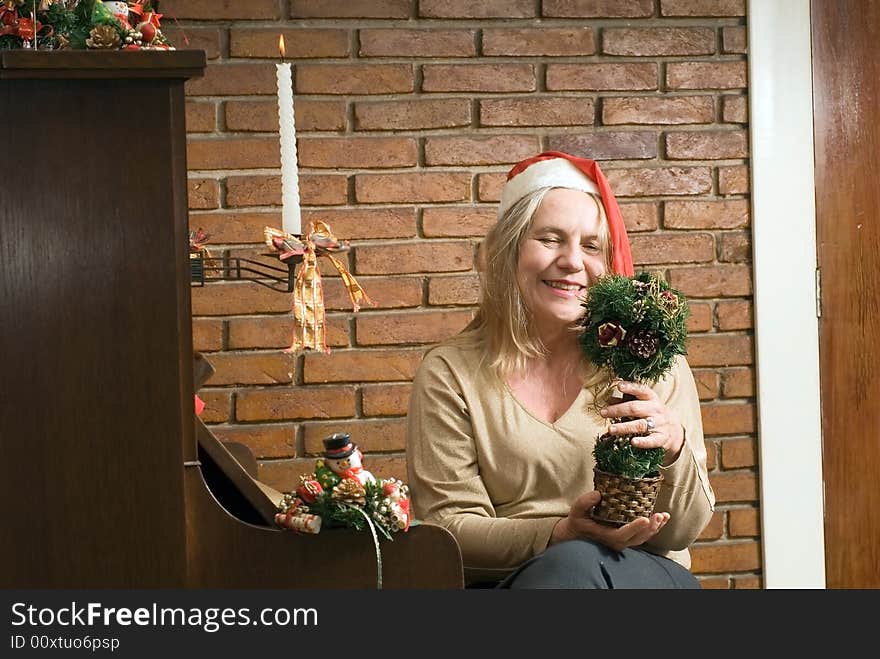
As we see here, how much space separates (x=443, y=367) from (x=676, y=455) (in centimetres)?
41

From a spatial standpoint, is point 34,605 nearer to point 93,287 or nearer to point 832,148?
point 93,287

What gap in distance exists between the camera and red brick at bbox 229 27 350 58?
7.02 ft

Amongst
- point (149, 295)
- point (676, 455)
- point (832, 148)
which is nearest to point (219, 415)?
point (676, 455)

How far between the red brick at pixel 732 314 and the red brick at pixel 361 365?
2.15 feet

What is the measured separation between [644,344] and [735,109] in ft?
3.78

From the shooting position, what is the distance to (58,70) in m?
0.95

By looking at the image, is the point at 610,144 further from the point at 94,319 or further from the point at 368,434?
the point at 94,319

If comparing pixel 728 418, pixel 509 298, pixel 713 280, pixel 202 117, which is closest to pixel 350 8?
pixel 202 117

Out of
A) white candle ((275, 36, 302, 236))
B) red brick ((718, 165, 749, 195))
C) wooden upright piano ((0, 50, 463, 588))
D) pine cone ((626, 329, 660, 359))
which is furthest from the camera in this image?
red brick ((718, 165, 749, 195))

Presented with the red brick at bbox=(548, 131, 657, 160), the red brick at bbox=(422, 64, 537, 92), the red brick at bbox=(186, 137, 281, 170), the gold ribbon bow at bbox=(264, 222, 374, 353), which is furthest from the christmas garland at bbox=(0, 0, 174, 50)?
the red brick at bbox=(548, 131, 657, 160)

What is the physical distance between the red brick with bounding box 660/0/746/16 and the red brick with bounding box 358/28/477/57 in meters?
0.42

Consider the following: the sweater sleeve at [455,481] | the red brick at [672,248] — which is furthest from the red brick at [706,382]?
the sweater sleeve at [455,481]

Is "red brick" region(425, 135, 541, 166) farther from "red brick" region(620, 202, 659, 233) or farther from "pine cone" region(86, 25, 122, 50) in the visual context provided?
"pine cone" region(86, 25, 122, 50)

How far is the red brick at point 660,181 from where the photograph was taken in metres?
2.27
